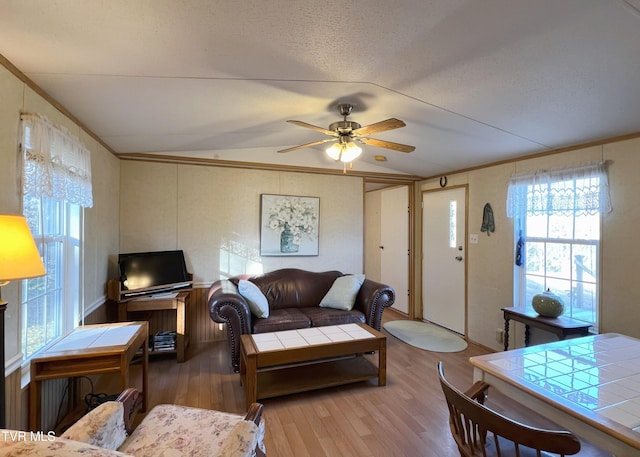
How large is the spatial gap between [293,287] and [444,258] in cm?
218

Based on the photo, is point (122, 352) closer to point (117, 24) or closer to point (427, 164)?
point (117, 24)

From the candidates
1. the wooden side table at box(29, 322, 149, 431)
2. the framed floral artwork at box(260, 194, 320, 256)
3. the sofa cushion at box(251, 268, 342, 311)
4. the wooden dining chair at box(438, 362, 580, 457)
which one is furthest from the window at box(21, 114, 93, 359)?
the wooden dining chair at box(438, 362, 580, 457)

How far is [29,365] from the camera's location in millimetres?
1740

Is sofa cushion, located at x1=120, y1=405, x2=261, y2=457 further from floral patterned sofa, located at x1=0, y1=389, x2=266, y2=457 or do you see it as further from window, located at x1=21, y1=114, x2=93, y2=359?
window, located at x1=21, y1=114, x2=93, y2=359

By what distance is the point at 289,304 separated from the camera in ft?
12.4

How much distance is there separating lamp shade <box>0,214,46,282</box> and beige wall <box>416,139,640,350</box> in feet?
12.6

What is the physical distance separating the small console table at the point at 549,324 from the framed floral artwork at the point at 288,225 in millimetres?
2391

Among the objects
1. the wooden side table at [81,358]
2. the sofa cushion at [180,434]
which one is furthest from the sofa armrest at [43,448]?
the wooden side table at [81,358]

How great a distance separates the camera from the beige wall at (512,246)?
8.13 feet

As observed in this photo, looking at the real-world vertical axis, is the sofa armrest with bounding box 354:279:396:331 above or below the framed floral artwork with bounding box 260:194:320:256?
below

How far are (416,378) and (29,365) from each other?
2861 mm

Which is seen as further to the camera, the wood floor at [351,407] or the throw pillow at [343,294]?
the throw pillow at [343,294]

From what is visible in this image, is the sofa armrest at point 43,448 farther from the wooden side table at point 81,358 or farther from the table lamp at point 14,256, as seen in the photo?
the wooden side table at point 81,358

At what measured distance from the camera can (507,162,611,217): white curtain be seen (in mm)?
2641
